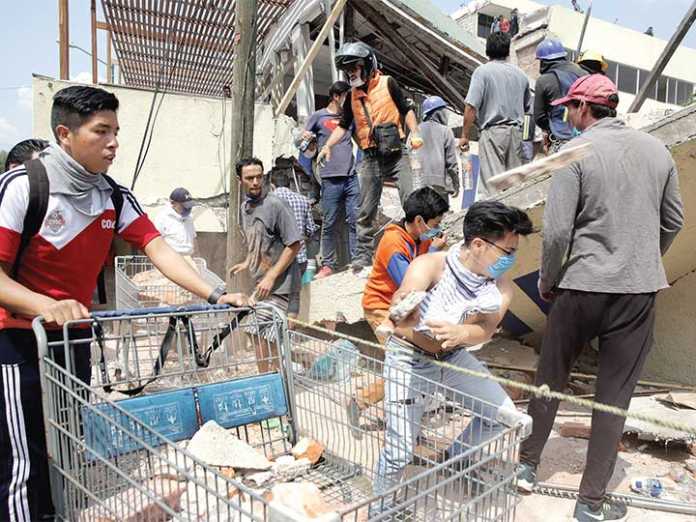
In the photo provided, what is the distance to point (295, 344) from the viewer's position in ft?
10.3

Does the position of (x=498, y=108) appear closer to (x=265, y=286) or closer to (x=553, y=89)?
(x=553, y=89)

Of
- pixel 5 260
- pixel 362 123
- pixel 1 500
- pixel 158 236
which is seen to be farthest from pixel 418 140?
pixel 1 500

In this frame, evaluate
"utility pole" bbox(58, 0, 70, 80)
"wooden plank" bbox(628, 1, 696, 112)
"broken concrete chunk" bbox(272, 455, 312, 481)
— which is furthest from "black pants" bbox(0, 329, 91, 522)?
"utility pole" bbox(58, 0, 70, 80)

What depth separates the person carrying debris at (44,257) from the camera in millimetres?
2076

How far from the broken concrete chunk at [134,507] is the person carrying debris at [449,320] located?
1.05 metres

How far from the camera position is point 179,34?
10359 millimetres

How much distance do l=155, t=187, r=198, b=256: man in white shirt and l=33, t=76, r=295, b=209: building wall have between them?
1326 mm

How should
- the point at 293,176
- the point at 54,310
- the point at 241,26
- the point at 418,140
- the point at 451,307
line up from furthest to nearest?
the point at 293,176 → the point at 418,140 → the point at 241,26 → the point at 451,307 → the point at 54,310

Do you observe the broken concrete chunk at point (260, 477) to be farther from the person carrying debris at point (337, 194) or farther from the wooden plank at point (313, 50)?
the wooden plank at point (313, 50)

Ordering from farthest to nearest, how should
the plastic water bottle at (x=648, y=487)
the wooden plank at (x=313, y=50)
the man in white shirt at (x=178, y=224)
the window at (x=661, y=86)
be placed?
1. the window at (x=661, y=86)
2. the wooden plank at (x=313, y=50)
3. the man in white shirt at (x=178, y=224)
4. the plastic water bottle at (x=648, y=487)

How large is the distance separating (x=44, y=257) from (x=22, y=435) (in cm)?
70

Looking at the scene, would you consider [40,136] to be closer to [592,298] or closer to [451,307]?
[451,307]

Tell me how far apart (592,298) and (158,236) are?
221cm

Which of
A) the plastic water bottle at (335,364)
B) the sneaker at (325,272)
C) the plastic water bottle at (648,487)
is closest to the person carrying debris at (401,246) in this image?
the plastic water bottle at (335,364)
